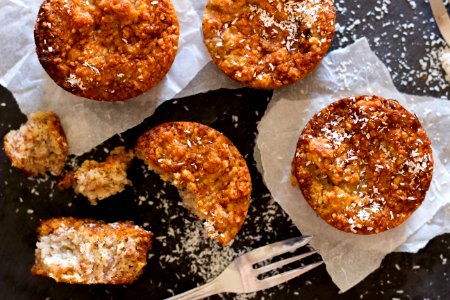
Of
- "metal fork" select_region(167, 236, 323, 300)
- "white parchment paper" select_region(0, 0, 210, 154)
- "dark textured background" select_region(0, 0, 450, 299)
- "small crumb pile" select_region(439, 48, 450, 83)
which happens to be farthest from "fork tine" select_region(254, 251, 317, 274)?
"small crumb pile" select_region(439, 48, 450, 83)

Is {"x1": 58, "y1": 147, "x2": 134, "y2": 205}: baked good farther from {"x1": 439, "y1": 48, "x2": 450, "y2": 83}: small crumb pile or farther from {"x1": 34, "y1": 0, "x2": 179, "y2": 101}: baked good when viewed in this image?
{"x1": 439, "y1": 48, "x2": 450, "y2": 83}: small crumb pile

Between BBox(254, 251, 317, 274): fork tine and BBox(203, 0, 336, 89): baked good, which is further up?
BBox(203, 0, 336, 89): baked good

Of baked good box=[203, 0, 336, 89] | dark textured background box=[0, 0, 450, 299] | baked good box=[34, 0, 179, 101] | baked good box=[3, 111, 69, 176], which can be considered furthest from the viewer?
dark textured background box=[0, 0, 450, 299]

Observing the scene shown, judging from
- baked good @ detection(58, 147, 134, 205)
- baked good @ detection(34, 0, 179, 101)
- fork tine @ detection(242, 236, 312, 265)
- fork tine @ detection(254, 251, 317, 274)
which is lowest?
fork tine @ detection(254, 251, 317, 274)

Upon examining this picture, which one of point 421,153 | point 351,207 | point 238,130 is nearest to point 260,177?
point 238,130

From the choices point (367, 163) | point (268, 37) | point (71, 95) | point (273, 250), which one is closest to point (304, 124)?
point (367, 163)

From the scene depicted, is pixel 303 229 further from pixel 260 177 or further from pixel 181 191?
pixel 181 191

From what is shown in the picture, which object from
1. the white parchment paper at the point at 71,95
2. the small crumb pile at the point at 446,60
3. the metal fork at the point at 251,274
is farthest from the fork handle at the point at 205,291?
the small crumb pile at the point at 446,60
